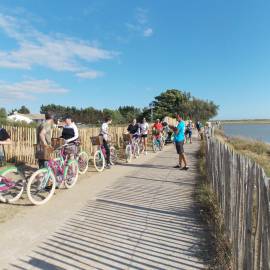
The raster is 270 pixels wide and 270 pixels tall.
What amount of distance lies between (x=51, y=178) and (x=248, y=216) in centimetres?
468

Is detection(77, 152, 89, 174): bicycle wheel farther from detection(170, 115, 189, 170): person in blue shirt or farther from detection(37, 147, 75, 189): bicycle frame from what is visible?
detection(170, 115, 189, 170): person in blue shirt

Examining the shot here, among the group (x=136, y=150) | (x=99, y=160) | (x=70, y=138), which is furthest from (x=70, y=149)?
(x=136, y=150)

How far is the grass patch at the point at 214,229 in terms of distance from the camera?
375cm

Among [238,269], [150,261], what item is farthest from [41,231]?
[238,269]

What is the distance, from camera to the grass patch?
147 inches

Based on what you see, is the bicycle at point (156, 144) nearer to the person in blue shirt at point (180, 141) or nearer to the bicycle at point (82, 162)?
the person in blue shirt at point (180, 141)

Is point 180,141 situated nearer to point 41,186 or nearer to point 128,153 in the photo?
point 128,153

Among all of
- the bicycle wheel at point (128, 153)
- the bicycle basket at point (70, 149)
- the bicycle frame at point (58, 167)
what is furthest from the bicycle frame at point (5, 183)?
the bicycle wheel at point (128, 153)

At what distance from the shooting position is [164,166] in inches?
459

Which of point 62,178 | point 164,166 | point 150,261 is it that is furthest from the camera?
point 164,166

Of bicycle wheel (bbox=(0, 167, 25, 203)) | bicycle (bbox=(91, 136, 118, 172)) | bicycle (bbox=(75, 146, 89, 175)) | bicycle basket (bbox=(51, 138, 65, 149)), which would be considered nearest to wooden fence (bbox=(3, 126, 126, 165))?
bicycle (bbox=(91, 136, 118, 172))

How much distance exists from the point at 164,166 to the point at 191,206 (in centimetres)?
553

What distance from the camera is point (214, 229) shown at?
4.79m

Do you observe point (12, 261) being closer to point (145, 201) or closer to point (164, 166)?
point (145, 201)
